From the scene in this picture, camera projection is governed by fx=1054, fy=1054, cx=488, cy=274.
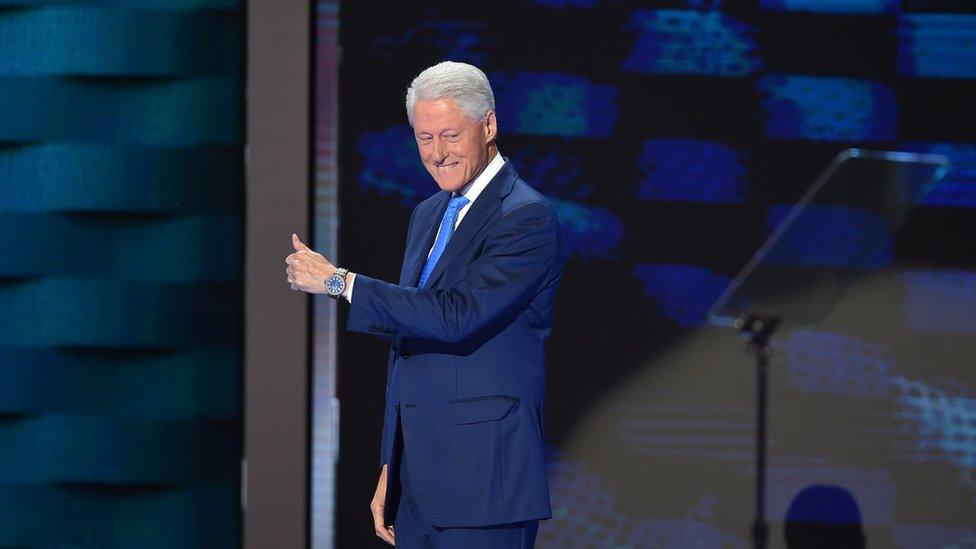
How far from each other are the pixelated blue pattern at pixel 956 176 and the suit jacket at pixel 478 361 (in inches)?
59.1

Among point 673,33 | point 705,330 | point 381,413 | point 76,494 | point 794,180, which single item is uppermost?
point 673,33

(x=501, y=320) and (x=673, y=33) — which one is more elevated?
(x=673, y=33)

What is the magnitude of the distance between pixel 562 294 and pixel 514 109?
513mm

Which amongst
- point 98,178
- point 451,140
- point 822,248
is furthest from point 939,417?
point 98,178

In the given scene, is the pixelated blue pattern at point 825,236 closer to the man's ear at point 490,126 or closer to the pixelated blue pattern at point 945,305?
the pixelated blue pattern at point 945,305

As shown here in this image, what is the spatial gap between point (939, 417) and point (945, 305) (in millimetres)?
300

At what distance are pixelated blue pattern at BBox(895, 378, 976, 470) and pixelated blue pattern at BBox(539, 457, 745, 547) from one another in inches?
22.4

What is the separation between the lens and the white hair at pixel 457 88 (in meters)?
1.74

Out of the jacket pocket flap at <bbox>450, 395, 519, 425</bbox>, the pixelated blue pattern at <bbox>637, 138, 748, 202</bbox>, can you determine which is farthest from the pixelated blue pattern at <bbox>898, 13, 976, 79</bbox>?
the jacket pocket flap at <bbox>450, 395, 519, 425</bbox>

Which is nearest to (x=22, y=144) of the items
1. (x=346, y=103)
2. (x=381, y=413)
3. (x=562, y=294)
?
(x=346, y=103)

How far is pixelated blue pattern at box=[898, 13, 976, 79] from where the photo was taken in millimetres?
2814

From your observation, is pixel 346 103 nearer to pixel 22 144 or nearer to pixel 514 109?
pixel 514 109

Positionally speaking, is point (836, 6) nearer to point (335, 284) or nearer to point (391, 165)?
point (391, 165)

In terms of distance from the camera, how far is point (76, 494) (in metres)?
2.91
